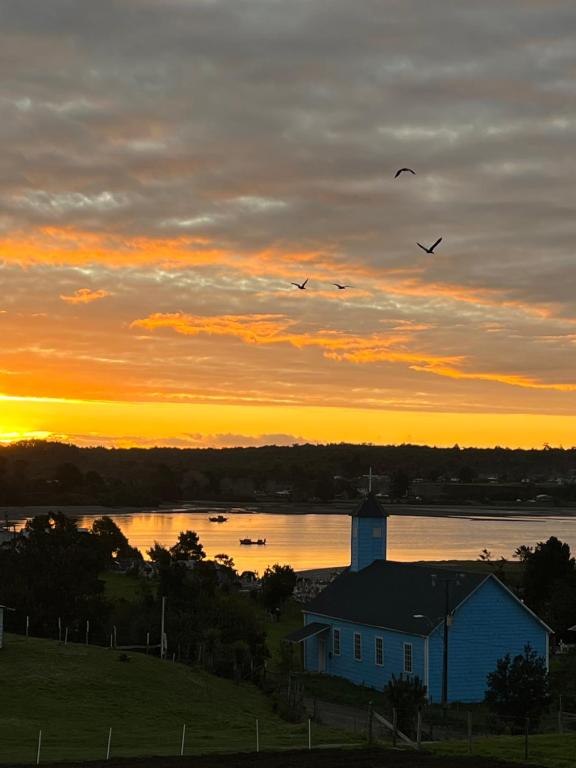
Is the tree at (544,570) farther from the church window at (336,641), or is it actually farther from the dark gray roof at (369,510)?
the church window at (336,641)

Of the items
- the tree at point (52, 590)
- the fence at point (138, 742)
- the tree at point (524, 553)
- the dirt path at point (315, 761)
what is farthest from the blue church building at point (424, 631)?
the tree at point (524, 553)

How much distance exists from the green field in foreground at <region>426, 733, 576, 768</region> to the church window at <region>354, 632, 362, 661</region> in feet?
64.4

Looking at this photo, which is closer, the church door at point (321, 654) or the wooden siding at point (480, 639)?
the wooden siding at point (480, 639)

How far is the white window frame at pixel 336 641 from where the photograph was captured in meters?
56.7

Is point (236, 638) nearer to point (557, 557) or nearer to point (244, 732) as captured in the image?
point (244, 732)

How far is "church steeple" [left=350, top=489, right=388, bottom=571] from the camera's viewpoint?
62125 mm

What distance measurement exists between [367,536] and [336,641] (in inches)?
288

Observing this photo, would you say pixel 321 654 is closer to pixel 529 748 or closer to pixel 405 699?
pixel 405 699

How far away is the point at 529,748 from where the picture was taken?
1256 inches

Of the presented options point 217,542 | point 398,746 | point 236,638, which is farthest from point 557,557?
point 217,542

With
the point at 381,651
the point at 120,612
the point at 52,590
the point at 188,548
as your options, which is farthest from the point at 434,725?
the point at 188,548

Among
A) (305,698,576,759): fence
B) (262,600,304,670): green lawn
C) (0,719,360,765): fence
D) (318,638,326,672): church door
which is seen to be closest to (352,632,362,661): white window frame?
(318,638,326,672): church door

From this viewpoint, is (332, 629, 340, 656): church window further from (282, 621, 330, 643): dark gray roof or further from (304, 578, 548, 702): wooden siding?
(304, 578, 548, 702): wooden siding

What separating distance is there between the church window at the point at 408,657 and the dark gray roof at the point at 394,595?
733mm
